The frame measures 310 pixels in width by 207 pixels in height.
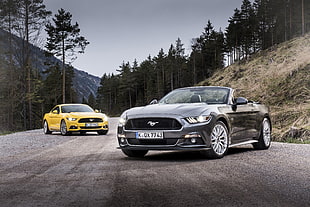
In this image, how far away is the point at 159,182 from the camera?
5660 millimetres

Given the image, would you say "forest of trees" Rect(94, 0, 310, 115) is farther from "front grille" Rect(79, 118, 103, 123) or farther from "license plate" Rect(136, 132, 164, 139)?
"license plate" Rect(136, 132, 164, 139)

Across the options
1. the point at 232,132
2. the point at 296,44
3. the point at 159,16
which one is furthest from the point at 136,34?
the point at 296,44

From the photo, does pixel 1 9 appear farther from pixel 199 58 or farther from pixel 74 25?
pixel 199 58

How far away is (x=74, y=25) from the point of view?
46.9 meters

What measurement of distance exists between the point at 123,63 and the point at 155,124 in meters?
113

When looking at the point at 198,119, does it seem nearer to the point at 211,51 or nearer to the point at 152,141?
the point at 152,141

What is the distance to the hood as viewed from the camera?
322 inches

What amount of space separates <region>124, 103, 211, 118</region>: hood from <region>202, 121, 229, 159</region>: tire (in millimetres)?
498

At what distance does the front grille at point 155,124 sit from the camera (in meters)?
8.06

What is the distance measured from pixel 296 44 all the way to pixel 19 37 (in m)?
40.4

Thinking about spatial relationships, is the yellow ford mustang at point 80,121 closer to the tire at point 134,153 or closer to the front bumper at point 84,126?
the front bumper at point 84,126

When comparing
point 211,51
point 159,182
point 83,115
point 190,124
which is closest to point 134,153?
point 190,124

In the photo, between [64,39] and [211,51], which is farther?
[211,51]

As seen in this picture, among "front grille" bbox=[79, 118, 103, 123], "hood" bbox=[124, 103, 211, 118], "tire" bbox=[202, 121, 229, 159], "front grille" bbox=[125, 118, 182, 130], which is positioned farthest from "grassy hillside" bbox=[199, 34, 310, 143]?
"front grille" bbox=[79, 118, 103, 123]
